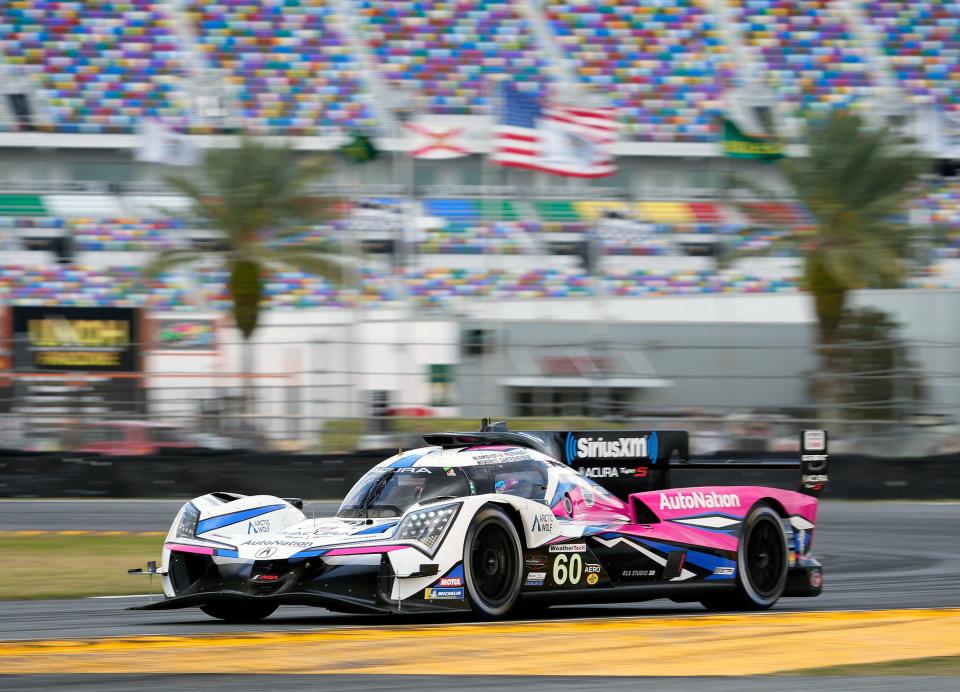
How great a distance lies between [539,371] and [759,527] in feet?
41.6

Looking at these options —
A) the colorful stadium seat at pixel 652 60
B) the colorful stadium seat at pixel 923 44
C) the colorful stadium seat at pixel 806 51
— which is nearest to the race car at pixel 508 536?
the colorful stadium seat at pixel 652 60

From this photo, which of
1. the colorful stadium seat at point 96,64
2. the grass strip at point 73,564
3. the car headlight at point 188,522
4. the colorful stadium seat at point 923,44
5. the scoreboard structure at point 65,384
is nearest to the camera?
the car headlight at point 188,522

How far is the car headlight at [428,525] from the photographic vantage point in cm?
715

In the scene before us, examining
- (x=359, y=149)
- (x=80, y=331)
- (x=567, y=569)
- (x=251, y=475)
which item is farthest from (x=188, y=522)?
(x=359, y=149)

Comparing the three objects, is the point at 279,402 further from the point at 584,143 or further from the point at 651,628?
the point at 651,628

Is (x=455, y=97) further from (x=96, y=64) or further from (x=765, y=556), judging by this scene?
(x=765, y=556)

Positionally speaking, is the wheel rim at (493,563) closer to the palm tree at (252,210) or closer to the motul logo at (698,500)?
the motul logo at (698,500)

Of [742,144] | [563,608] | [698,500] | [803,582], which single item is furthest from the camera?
[742,144]

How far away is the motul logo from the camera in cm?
861

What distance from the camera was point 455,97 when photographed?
36.9m

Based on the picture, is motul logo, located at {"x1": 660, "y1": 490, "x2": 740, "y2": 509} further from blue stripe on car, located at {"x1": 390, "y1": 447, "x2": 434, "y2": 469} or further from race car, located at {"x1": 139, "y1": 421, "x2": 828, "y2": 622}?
blue stripe on car, located at {"x1": 390, "y1": 447, "x2": 434, "y2": 469}

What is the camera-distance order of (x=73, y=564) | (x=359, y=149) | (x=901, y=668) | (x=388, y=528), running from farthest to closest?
(x=359, y=149), (x=73, y=564), (x=388, y=528), (x=901, y=668)

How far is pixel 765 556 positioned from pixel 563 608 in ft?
4.33

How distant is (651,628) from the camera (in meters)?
7.09
